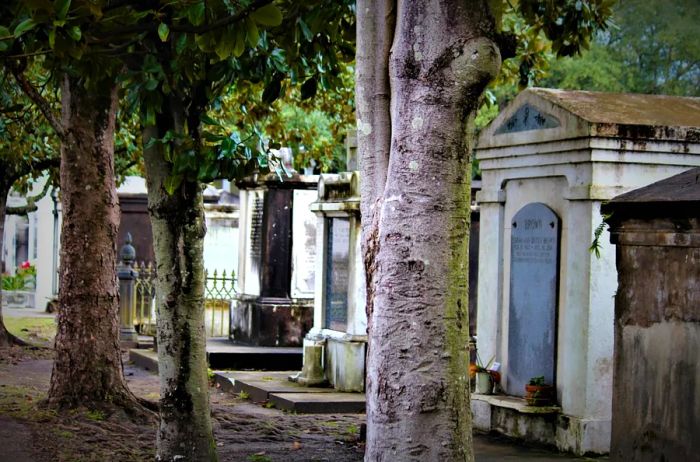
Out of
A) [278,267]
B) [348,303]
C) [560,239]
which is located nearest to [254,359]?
[278,267]

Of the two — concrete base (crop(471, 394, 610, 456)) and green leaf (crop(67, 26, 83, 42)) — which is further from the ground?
green leaf (crop(67, 26, 83, 42))

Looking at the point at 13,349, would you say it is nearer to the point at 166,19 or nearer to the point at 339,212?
the point at 339,212

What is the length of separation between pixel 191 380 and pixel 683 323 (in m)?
3.57

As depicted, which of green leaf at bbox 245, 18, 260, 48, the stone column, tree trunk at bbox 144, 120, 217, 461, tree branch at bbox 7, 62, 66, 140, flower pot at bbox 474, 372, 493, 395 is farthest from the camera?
the stone column

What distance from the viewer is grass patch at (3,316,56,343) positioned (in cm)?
2075

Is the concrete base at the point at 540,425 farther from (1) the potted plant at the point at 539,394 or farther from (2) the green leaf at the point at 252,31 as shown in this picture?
(2) the green leaf at the point at 252,31

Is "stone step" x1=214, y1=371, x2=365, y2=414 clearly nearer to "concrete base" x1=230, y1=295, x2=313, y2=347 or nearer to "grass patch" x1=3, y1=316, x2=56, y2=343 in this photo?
"concrete base" x1=230, y1=295, x2=313, y2=347

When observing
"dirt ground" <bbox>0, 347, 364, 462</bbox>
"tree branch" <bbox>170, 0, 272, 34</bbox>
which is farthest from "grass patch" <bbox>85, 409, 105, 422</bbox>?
"tree branch" <bbox>170, 0, 272, 34</bbox>

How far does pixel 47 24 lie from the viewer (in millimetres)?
7195

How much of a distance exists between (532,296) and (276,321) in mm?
7440

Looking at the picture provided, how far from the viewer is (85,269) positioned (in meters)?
11.5

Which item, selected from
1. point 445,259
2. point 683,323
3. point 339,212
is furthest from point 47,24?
point 339,212

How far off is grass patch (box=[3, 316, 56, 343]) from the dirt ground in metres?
7.61

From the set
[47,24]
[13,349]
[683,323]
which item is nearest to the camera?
[47,24]
